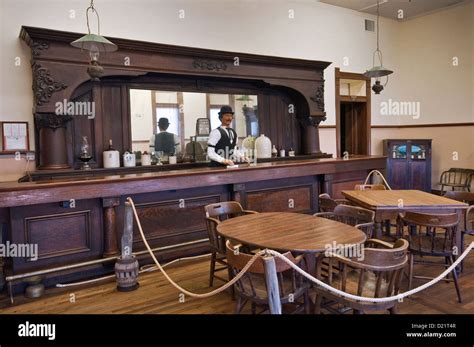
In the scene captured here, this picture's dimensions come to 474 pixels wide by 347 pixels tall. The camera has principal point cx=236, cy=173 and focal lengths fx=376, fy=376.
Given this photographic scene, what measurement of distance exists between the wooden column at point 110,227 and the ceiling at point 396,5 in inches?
223

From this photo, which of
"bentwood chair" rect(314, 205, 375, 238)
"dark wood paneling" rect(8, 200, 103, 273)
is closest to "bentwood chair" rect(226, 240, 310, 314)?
"bentwood chair" rect(314, 205, 375, 238)

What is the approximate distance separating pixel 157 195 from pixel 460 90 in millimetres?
6553

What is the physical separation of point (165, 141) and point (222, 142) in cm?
101

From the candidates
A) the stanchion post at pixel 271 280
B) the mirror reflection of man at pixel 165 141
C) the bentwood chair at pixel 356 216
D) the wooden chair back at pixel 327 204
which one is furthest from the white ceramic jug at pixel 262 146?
the stanchion post at pixel 271 280

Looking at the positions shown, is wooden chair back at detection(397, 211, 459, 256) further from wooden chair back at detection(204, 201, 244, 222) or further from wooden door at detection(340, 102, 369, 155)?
wooden door at detection(340, 102, 369, 155)

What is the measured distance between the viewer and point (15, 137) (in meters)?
4.42

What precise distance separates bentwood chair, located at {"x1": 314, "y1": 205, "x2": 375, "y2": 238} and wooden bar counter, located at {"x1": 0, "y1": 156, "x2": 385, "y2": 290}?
1408mm

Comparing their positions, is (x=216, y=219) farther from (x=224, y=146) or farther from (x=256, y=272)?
(x=224, y=146)

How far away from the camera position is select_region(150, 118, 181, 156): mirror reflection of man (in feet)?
17.8

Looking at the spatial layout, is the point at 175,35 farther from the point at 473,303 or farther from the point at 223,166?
the point at 473,303

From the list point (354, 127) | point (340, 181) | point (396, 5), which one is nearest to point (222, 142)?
point (340, 181)

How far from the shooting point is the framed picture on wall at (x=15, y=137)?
14.4 ft
